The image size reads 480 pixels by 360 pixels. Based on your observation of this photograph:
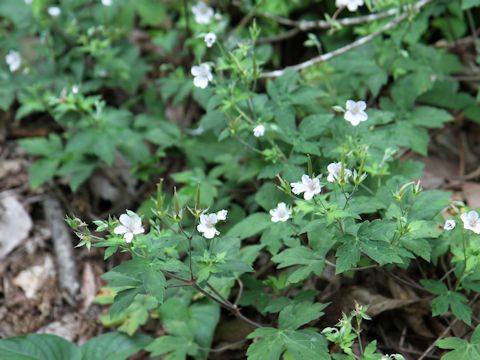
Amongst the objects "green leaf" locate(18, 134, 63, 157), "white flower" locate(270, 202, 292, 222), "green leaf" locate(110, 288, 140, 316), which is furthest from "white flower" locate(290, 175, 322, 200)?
"green leaf" locate(18, 134, 63, 157)

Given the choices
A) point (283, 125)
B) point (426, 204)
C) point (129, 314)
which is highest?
point (283, 125)

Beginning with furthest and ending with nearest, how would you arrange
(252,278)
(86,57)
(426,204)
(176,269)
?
(86,57) < (252,278) < (426,204) < (176,269)

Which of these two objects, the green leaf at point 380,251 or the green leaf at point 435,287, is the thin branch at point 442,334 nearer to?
the green leaf at point 435,287

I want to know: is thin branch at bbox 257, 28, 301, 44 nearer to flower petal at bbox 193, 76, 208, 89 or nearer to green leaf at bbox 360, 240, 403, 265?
flower petal at bbox 193, 76, 208, 89

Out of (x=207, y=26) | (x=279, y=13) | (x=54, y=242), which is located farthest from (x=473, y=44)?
(x=54, y=242)

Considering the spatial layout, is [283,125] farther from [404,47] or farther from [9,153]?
[9,153]

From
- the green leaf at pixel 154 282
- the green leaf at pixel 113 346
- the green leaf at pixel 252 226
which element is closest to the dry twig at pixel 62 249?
the green leaf at pixel 113 346
